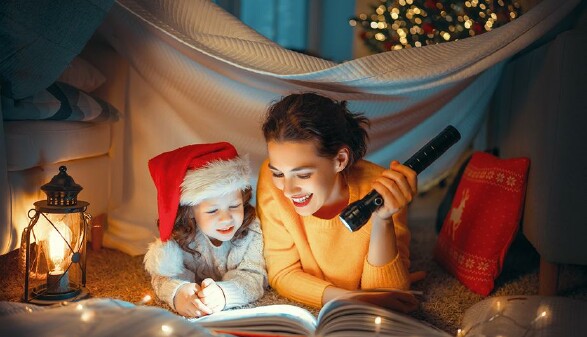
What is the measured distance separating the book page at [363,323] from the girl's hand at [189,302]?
0.86ft

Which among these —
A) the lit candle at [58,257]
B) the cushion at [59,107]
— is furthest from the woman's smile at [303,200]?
the cushion at [59,107]

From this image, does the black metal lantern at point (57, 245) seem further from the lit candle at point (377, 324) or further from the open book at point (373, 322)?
the lit candle at point (377, 324)

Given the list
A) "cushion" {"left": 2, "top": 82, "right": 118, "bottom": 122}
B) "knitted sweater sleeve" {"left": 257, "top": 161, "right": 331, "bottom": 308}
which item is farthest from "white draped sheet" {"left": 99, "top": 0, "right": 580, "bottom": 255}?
"knitted sweater sleeve" {"left": 257, "top": 161, "right": 331, "bottom": 308}

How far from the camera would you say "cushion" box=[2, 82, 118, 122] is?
129 cm

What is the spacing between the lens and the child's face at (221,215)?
48.5 inches

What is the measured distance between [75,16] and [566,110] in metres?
1.01

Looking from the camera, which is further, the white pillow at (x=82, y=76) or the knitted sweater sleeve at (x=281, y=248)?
the white pillow at (x=82, y=76)

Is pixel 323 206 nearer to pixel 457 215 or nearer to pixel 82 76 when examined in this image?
pixel 457 215

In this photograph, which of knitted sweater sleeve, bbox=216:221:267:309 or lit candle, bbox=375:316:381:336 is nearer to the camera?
lit candle, bbox=375:316:381:336

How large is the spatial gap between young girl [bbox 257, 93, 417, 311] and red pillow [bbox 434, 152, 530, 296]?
0.24 m

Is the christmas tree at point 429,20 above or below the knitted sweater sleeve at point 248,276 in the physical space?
above

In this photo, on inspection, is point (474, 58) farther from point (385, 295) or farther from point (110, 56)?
point (110, 56)

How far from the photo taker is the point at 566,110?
1.28 metres

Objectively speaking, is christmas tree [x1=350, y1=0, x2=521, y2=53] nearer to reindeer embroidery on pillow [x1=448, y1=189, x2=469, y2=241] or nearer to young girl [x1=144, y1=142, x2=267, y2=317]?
reindeer embroidery on pillow [x1=448, y1=189, x2=469, y2=241]
